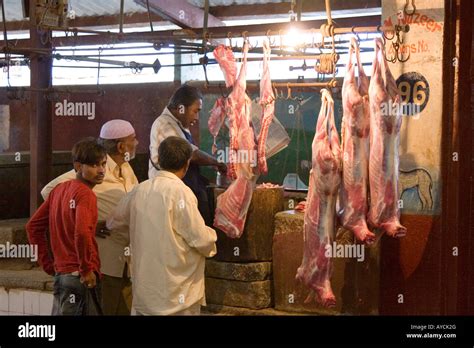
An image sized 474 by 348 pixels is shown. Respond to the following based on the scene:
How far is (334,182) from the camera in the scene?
5418 millimetres

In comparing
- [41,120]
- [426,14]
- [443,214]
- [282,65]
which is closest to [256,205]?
[443,214]

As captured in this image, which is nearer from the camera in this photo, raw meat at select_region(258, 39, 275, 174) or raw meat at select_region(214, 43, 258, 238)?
raw meat at select_region(258, 39, 275, 174)

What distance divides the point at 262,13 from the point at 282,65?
26.4 inches

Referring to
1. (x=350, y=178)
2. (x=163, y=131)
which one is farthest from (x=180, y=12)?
(x=350, y=178)

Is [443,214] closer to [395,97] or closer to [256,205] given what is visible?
[395,97]

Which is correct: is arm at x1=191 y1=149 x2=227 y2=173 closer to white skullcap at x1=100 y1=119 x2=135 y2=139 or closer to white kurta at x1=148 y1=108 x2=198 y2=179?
white kurta at x1=148 y1=108 x2=198 y2=179

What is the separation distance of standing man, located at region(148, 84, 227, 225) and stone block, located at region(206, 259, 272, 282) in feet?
1.29

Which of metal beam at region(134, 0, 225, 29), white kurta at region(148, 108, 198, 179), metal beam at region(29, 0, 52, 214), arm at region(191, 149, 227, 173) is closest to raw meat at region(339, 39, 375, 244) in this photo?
arm at region(191, 149, 227, 173)

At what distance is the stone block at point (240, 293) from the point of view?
20.8 ft

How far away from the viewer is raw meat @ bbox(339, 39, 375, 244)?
17.6 ft

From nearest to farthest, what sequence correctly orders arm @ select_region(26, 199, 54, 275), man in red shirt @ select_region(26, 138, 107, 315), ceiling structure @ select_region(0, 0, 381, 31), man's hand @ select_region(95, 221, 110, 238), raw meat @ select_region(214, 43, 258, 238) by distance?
man in red shirt @ select_region(26, 138, 107, 315) → arm @ select_region(26, 199, 54, 275) → man's hand @ select_region(95, 221, 110, 238) → raw meat @ select_region(214, 43, 258, 238) → ceiling structure @ select_region(0, 0, 381, 31)

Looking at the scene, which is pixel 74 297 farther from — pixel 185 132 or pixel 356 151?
pixel 356 151

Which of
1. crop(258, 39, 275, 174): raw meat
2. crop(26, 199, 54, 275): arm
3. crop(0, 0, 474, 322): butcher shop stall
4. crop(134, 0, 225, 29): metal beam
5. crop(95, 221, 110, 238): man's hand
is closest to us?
crop(0, 0, 474, 322): butcher shop stall

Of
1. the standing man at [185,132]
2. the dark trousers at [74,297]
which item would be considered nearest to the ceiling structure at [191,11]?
the standing man at [185,132]
